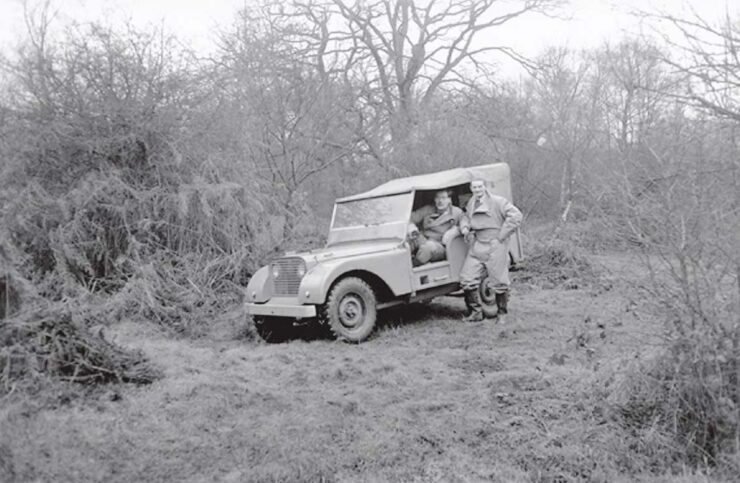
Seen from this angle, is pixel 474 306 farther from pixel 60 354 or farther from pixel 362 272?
pixel 60 354

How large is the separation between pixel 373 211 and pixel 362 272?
1.18m

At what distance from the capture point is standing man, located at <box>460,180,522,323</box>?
7.72 metres

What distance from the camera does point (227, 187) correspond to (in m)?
9.96

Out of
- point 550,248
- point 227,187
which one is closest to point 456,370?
point 227,187

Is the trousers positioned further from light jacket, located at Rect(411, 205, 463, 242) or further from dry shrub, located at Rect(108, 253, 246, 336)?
dry shrub, located at Rect(108, 253, 246, 336)

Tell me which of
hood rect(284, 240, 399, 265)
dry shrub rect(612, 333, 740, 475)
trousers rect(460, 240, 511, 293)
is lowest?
dry shrub rect(612, 333, 740, 475)

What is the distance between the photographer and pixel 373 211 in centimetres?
822

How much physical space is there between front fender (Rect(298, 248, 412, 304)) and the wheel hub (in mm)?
260

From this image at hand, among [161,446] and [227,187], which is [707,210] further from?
[227,187]

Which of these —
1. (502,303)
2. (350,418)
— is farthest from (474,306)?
(350,418)

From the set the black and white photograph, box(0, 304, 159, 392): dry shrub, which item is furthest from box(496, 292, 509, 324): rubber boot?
box(0, 304, 159, 392): dry shrub

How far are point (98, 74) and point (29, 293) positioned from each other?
5373mm

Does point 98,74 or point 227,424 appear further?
point 98,74

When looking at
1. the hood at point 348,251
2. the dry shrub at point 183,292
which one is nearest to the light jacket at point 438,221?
the hood at point 348,251
